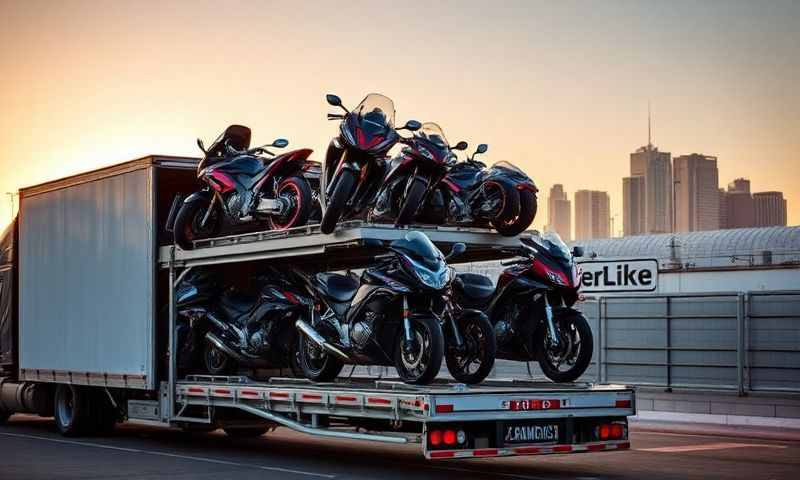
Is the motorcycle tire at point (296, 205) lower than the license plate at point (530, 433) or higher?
higher

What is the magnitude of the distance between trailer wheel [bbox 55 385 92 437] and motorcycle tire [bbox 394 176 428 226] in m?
6.65

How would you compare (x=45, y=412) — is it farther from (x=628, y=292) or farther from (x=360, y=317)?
(x=628, y=292)

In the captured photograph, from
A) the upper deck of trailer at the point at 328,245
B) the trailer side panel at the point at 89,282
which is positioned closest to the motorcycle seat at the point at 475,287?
the upper deck of trailer at the point at 328,245

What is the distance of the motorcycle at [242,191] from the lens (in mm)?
14883

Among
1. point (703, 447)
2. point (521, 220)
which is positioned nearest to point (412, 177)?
point (521, 220)

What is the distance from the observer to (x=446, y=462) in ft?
48.2

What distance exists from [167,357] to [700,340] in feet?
36.1

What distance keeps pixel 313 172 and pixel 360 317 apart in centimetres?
303

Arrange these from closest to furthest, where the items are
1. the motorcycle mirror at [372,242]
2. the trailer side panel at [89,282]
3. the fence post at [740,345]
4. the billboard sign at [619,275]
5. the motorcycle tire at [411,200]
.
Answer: the motorcycle mirror at [372,242] < the motorcycle tire at [411,200] < the trailer side panel at [89,282] < the fence post at [740,345] < the billboard sign at [619,275]

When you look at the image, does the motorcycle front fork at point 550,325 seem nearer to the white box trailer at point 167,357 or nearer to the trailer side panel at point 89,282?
the white box trailer at point 167,357

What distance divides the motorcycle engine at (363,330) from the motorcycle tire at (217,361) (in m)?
2.99

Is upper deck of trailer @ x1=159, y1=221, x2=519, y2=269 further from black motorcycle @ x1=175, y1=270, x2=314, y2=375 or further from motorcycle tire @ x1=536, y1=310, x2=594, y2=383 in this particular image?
motorcycle tire @ x1=536, y1=310, x2=594, y2=383

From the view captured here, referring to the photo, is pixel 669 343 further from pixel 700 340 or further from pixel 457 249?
pixel 457 249

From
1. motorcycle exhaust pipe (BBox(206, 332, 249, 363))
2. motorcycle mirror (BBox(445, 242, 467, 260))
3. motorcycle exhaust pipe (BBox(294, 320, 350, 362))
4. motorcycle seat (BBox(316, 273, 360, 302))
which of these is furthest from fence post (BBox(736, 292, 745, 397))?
motorcycle mirror (BBox(445, 242, 467, 260))
